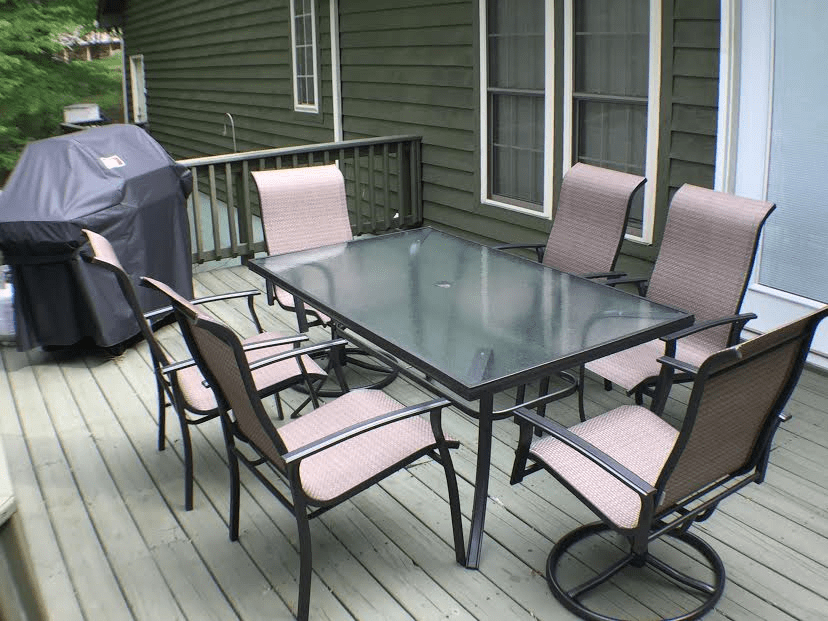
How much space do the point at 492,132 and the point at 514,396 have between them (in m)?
2.54

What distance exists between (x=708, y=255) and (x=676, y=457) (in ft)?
4.92

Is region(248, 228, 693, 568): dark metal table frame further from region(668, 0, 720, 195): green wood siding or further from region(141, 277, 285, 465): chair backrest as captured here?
region(668, 0, 720, 195): green wood siding

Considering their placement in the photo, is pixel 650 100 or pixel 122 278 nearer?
pixel 122 278

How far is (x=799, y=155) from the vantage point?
397 centimetres

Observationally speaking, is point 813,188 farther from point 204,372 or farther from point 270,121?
point 270,121

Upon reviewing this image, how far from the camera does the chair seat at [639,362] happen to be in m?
3.21

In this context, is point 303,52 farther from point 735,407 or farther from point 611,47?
point 735,407

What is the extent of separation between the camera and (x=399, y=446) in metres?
2.63

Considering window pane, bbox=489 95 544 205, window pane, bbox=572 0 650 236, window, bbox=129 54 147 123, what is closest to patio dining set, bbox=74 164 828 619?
window pane, bbox=572 0 650 236

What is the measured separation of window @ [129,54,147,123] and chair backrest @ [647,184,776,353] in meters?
12.9

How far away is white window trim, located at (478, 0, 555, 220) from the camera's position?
5.14 metres

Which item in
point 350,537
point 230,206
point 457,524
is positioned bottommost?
Answer: point 350,537

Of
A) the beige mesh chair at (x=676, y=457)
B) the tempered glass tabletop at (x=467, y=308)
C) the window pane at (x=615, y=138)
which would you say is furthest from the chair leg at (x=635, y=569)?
the window pane at (x=615, y=138)

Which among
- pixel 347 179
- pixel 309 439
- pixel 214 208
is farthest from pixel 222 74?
pixel 309 439
